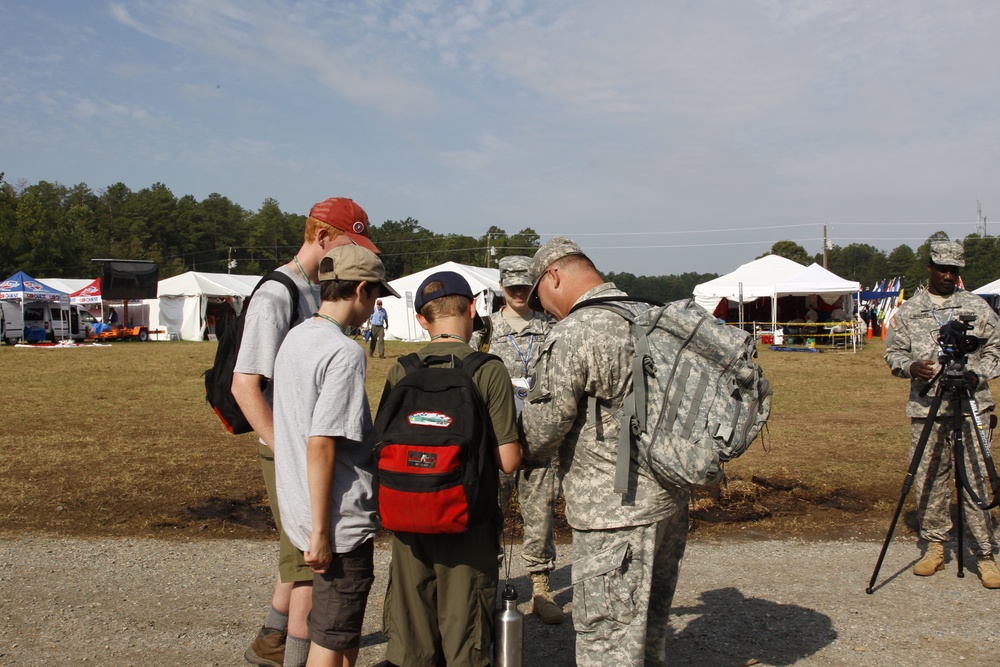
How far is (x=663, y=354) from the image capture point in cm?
266

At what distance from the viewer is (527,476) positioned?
14.8ft

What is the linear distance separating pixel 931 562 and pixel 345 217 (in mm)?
4302

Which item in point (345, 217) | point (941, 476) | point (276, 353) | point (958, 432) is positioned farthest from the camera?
point (941, 476)

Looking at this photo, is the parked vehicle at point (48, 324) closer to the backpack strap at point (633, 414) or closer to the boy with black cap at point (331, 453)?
the boy with black cap at point (331, 453)

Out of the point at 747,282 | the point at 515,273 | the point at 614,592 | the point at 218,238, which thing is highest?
the point at 218,238

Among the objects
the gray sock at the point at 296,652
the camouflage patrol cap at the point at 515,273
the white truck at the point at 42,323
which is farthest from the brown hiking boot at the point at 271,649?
the white truck at the point at 42,323

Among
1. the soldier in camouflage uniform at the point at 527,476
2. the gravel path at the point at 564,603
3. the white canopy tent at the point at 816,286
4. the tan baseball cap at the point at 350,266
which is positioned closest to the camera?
the tan baseball cap at the point at 350,266

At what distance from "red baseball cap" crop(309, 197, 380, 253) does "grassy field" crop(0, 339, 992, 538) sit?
3.23 meters

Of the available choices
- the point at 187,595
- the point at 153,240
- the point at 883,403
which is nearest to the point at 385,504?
the point at 187,595

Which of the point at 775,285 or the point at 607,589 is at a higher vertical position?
the point at 775,285

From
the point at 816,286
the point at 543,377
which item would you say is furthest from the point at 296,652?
the point at 816,286

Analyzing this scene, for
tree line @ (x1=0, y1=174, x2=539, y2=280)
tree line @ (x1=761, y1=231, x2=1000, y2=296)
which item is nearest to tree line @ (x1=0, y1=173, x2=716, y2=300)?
tree line @ (x1=0, y1=174, x2=539, y2=280)

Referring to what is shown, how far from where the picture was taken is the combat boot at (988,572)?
4.74 m

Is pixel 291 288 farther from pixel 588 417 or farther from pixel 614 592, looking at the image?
pixel 614 592
